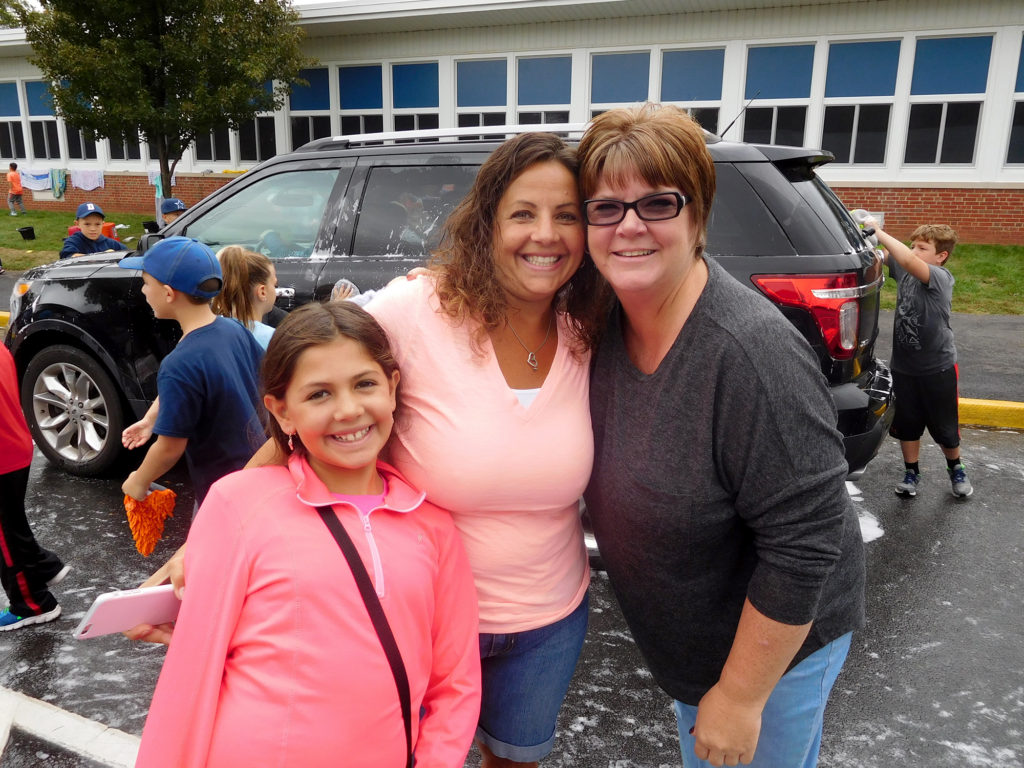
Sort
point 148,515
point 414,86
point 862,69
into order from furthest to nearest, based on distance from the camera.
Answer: point 414,86, point 862,69, point 148,515

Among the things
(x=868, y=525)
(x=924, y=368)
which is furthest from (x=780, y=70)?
(x=868, y=525)

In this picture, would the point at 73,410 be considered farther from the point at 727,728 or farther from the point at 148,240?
the point at 727,728

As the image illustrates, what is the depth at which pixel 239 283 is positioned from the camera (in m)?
3.29

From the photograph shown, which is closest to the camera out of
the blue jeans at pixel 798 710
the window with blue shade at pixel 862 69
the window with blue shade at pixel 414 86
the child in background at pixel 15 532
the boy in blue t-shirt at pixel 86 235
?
the blue jeans at pixel 798 710

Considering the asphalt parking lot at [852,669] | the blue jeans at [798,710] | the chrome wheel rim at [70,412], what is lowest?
the asphalt parking lot at [852,669]

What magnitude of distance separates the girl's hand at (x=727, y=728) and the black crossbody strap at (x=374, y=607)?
598mm

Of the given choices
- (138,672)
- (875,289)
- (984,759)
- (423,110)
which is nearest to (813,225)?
(875,289)

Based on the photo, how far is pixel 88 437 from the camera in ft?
16.0

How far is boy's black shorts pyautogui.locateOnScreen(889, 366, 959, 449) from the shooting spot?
4734 millimetres

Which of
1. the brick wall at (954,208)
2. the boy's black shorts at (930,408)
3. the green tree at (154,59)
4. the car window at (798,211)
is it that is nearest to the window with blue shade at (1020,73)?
the brick wall at (954,208)

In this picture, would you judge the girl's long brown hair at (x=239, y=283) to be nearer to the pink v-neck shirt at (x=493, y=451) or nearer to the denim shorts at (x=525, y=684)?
the pink v-neck shirt at (x=493, y=451)

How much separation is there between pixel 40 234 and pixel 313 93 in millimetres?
7445

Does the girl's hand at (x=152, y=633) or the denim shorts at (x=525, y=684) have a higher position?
the girl's hand at (x=152, y=633)

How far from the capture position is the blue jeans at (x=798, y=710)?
1.60 meters
